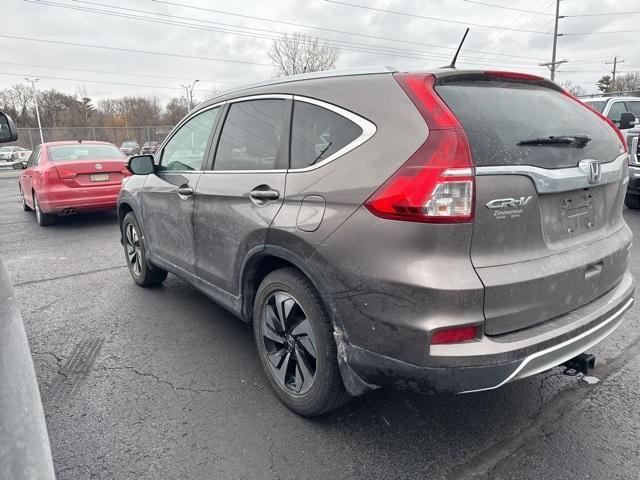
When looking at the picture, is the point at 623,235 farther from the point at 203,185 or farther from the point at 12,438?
the point at 12,438

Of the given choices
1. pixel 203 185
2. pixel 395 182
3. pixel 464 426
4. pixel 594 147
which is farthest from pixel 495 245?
pixel 203 185

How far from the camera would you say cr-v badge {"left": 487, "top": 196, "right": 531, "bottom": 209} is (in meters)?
1.90

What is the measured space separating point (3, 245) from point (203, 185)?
6.00m

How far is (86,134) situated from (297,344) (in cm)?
4400

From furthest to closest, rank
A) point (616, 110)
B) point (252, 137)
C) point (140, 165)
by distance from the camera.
A: point (616, 110) → point (140, 165) → point (252, 137)

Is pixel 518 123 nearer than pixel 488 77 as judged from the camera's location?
Yes

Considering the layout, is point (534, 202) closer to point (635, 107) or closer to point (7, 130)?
point (7, 130)

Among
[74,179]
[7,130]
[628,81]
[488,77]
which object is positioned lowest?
[74,179]

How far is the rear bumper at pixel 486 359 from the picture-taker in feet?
6.12

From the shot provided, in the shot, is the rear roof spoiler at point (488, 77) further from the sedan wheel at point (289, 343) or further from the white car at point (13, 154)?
the white car at point (13, 154)

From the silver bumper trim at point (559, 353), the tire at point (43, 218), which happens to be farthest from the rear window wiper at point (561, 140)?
the tire at point (43, 218)

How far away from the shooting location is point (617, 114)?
1114cm

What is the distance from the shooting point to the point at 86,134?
4012 centimetres

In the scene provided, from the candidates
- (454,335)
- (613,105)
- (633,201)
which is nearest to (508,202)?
(454,335)
